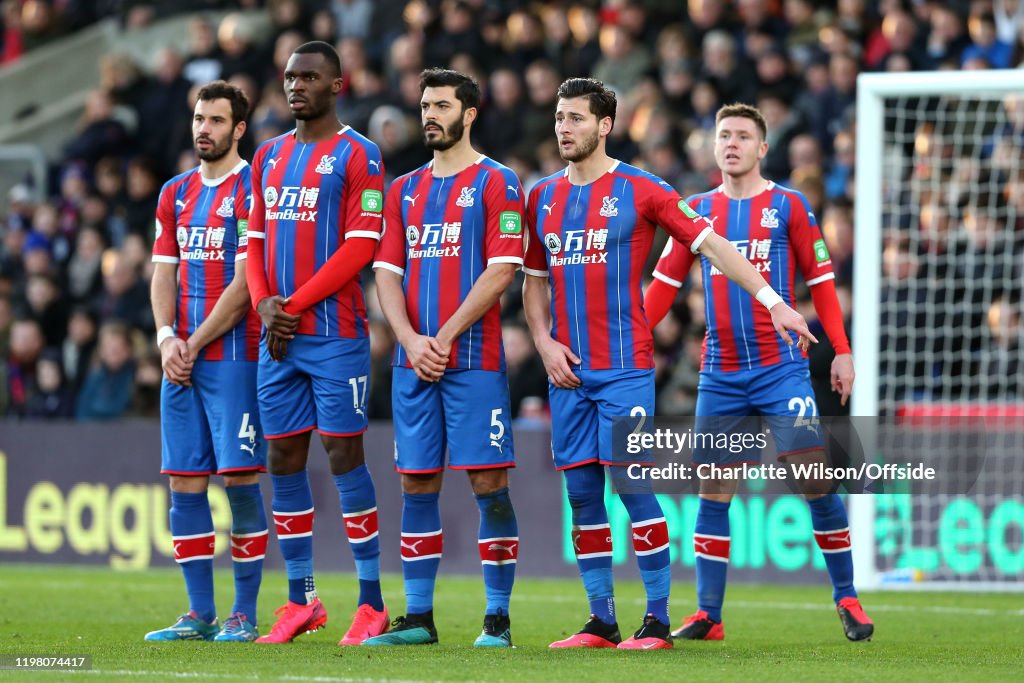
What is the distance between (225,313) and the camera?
7.61 metres

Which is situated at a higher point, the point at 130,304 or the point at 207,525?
the point at 130,304

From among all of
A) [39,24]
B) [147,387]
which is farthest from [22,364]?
[39,24]

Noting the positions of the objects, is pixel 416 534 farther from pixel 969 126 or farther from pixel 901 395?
pixel 969 126

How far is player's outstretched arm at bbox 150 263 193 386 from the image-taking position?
7.67m

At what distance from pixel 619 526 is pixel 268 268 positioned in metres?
4.89

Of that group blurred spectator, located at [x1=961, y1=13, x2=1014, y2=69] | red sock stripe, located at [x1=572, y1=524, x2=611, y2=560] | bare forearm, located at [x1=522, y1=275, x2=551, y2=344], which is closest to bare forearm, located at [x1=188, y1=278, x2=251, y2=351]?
bare forearm, located at [x1=522, y1=275, x2=551, y2=344]

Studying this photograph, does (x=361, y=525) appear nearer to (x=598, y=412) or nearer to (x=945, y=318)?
(x=598, y=412)

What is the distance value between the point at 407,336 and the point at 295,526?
1.08m

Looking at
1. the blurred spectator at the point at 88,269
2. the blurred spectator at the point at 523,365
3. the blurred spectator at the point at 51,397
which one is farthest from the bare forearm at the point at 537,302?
the blurred spectator at the point at 88,269

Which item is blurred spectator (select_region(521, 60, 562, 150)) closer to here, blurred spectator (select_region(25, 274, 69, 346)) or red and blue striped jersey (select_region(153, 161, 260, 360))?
blurred spectator (select_region(25, 274, 69, 346))

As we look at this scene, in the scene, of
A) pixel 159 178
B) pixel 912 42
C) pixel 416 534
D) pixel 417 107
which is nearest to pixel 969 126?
pixel 912 42

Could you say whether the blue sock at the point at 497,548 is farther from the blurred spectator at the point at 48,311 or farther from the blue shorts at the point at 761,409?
the blurred spectator at the point at 48,311

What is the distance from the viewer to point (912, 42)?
528 inches

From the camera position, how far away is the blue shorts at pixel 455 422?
712 centimetres
